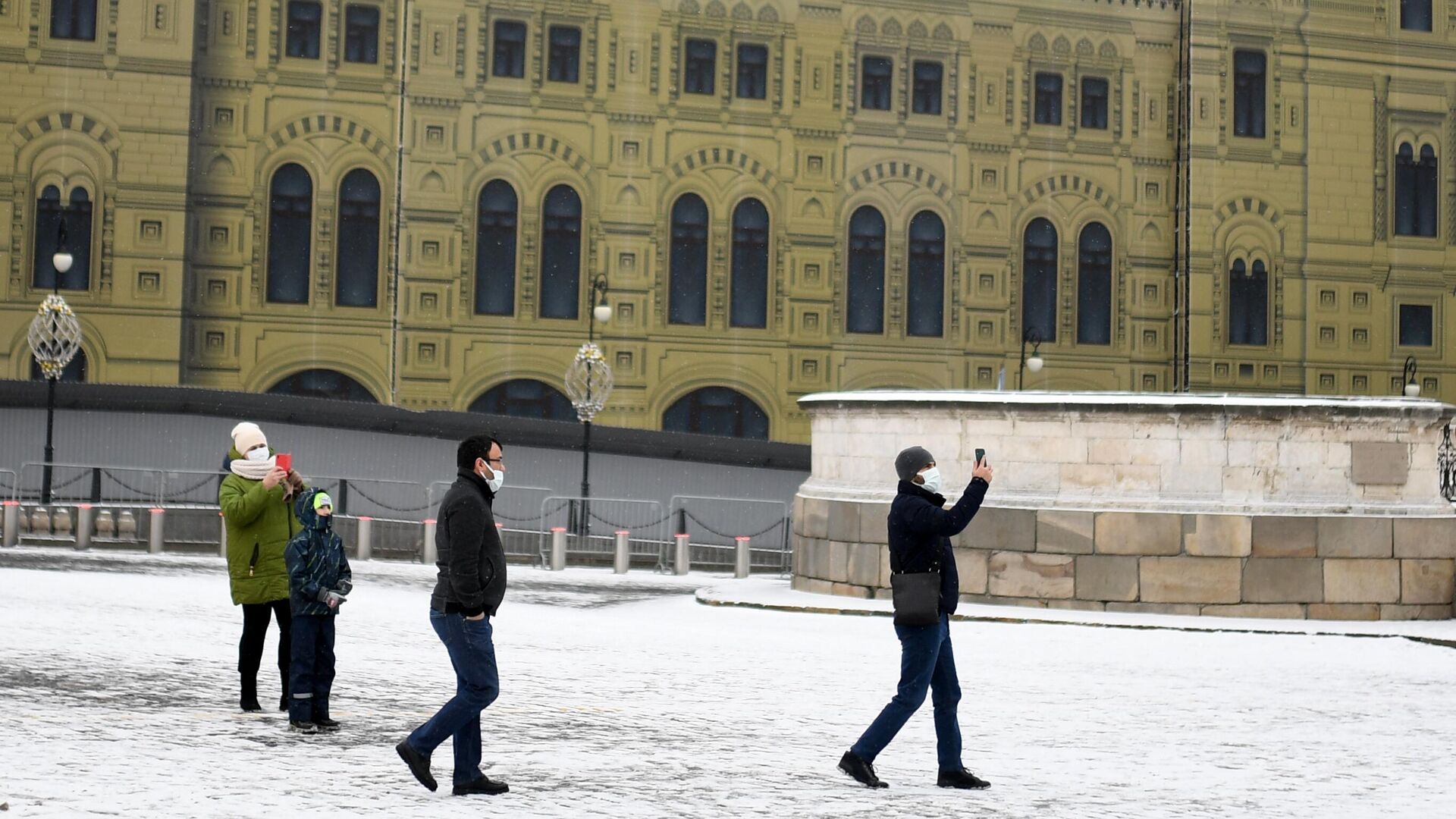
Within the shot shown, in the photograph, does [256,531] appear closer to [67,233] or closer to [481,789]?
[481,789]

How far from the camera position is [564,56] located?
3516 cm

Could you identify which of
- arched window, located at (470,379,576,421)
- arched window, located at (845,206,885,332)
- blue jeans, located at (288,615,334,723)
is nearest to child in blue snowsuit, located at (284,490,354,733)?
blue jeans, located at (288,615,334,723)

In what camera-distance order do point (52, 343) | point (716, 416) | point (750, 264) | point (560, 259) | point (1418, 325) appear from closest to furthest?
point (52, 343) → point (560, 259) → point (716, 416) → point (750, 264) → point (1418, 325)

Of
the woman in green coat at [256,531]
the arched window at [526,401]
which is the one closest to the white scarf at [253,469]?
the woman in green coat at [256,531]

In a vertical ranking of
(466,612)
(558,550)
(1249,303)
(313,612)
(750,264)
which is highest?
(750,264)

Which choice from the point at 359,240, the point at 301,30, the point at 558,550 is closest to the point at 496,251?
the point at 359,240

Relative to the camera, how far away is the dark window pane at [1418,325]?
38594mm

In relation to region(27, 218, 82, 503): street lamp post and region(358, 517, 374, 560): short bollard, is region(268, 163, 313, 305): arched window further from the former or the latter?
region(358, 517, 374, 560): short bollard

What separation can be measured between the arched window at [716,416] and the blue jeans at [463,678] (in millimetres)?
27422

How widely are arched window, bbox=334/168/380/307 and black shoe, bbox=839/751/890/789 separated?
2710 centimetres

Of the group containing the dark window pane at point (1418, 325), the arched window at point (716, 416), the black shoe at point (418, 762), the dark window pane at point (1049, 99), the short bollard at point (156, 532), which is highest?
the dark window pane at point (1049, 99)

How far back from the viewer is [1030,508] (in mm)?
17672

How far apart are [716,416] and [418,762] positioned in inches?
1089

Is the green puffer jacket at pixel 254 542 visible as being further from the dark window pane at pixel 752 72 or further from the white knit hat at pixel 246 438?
the dark window pane at pixel 752 72
